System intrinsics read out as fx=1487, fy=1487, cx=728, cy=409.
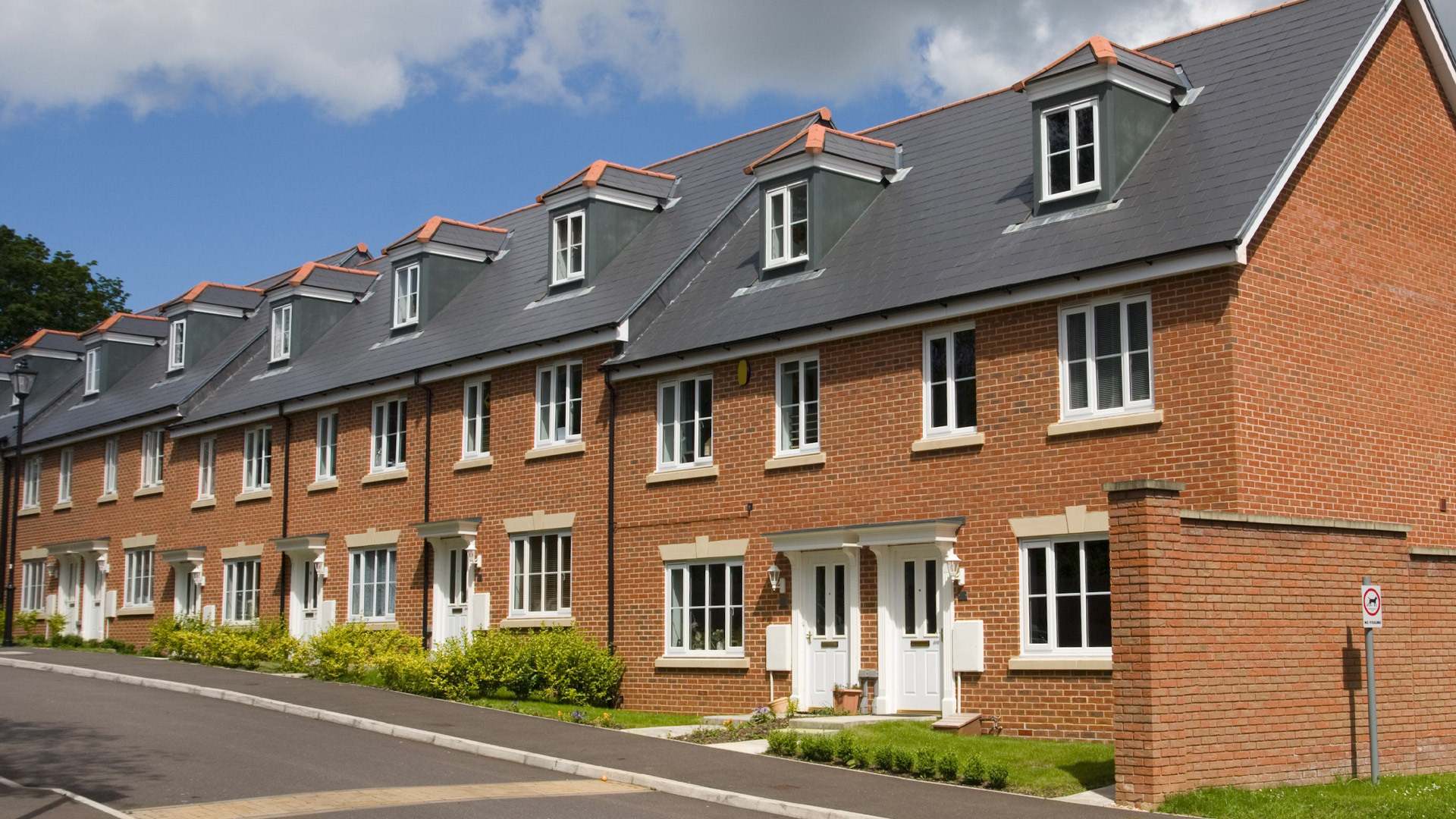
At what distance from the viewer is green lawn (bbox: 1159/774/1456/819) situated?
13164 mm

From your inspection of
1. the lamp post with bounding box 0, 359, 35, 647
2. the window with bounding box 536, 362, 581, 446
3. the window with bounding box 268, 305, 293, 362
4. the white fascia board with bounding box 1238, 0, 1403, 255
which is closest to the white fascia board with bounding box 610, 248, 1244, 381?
the white fascia board with bounding box 1238, 0, 1403, 255

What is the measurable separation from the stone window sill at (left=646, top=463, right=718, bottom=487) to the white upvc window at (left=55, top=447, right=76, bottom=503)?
24446 mm

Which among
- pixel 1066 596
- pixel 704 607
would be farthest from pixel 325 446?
pixel 1066 596

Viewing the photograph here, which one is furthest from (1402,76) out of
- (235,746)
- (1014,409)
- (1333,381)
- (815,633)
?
(235,746)

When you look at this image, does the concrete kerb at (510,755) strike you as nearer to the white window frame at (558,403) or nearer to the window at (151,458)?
the white window frame at (558,403)

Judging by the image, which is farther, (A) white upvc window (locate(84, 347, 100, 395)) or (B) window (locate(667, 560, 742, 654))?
(A) white upvc window (locate(84, 347, 100, 395))

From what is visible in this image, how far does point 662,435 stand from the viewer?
2434 cm

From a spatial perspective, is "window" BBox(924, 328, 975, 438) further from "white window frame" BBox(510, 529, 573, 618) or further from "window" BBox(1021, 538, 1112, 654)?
"white window frame" BBox(510, 529, 573, 618)

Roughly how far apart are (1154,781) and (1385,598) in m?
4.31

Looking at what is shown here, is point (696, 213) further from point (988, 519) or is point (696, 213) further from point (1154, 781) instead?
point (1154, 781)

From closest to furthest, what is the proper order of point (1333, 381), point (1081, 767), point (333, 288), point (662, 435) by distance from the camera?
point (1081, 767) → point (1333, 381) → point (662, 435) → point (333, 288)

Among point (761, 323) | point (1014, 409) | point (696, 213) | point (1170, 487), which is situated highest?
point (696, 213)

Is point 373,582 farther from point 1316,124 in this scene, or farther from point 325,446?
point 1316,124

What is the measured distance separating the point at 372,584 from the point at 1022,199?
1608 centimetres
